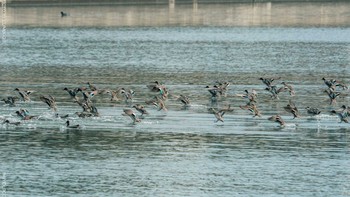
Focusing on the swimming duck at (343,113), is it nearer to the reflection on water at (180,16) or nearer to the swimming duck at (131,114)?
the swimming duck at (131,114)

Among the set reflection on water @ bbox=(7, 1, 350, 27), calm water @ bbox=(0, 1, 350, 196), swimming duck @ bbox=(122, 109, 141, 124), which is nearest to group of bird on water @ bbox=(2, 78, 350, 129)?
swimming duck @ bbox=(122, 109, 141, 124)

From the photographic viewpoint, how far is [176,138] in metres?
44.2

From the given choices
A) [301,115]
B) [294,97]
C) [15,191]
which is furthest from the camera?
[294,97]

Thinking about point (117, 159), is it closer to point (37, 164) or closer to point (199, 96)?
point (37, 164)

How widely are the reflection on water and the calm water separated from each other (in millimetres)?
65716

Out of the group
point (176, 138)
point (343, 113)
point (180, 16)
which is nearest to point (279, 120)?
point (343, 113)

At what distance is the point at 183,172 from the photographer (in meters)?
37.8

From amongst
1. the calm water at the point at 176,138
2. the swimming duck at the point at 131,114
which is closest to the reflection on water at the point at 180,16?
the calm water at the point at 176,138

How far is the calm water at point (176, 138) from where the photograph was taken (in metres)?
36.0

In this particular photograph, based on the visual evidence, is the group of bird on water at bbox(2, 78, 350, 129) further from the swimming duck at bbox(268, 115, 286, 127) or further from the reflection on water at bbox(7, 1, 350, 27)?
the reflection on water at bbox(7, 1, 350, 27)

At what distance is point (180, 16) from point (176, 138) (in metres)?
132

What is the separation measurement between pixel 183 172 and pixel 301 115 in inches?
530

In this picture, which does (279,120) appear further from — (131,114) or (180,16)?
(180,16)

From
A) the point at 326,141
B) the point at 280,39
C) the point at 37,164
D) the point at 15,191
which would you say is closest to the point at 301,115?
the point at 326,141
